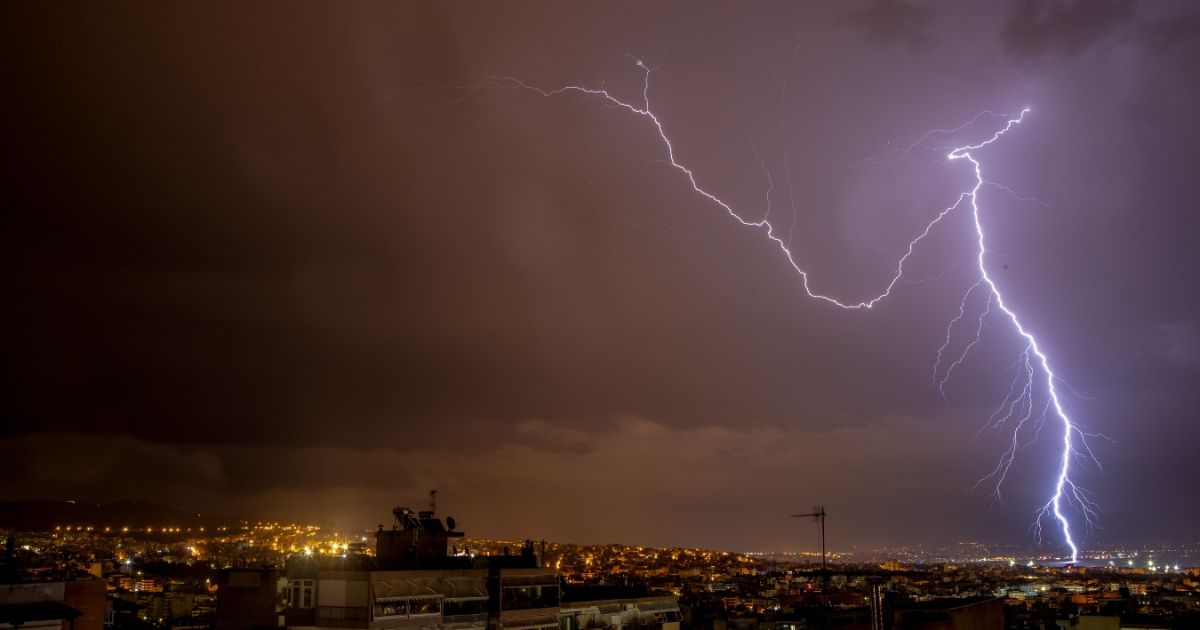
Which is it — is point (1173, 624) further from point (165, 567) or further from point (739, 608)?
point (165, 567)

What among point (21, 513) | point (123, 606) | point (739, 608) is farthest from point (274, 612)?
point (21, 513)

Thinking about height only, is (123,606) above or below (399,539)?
below

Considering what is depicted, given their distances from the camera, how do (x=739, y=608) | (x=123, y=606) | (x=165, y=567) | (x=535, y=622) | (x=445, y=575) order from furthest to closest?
(x=165, y=567) < (x=739, y=608) < (x=123, y=606) < (x=535, y=622) < (x=445, y=575)

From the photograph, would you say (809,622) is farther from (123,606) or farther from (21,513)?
(21,513)

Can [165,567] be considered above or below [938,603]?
below

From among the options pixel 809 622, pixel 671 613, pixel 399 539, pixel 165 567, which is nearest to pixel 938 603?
pixel 809 622

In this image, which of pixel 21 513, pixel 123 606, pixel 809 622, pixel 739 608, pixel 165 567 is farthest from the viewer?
pixel 21 513

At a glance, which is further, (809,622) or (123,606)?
(123,606)

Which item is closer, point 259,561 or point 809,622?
point 809,622

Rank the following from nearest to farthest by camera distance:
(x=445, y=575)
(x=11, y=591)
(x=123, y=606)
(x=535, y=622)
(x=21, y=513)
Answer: (x=11, y=591)
(x=445, y=575)
(x=535, y=622)
(x=123, y=606)
(x=21, y=513)
